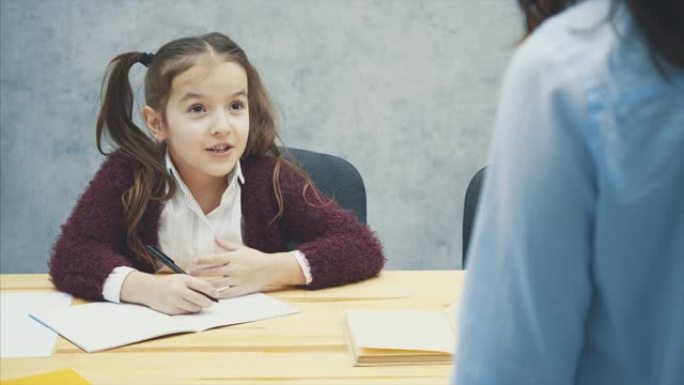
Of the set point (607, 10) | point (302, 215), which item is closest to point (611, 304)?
point (607, 10)

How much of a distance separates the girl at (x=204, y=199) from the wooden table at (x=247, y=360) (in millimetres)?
172

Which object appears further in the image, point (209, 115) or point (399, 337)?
point (209, 115)

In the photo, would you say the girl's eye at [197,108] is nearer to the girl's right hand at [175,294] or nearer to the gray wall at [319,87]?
the girl's right hand at [175,294]

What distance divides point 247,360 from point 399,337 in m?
0.22

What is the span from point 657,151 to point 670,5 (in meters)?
0.08

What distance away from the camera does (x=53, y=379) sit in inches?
48.4

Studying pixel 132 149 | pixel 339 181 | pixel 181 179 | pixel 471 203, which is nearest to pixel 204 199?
pixel 181 179

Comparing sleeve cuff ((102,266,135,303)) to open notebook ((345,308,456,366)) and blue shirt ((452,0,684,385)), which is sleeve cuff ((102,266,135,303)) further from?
blue shirt ((452,0,684,385))

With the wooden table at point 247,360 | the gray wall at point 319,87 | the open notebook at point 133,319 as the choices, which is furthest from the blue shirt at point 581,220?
the gray wall at point 319,87

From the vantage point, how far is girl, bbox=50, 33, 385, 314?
1.70 metres

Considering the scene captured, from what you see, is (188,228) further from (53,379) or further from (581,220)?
(581,220)

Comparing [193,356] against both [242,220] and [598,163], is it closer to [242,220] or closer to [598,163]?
[242,220]

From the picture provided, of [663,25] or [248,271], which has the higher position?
[663,25]

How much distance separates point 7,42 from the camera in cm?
311
